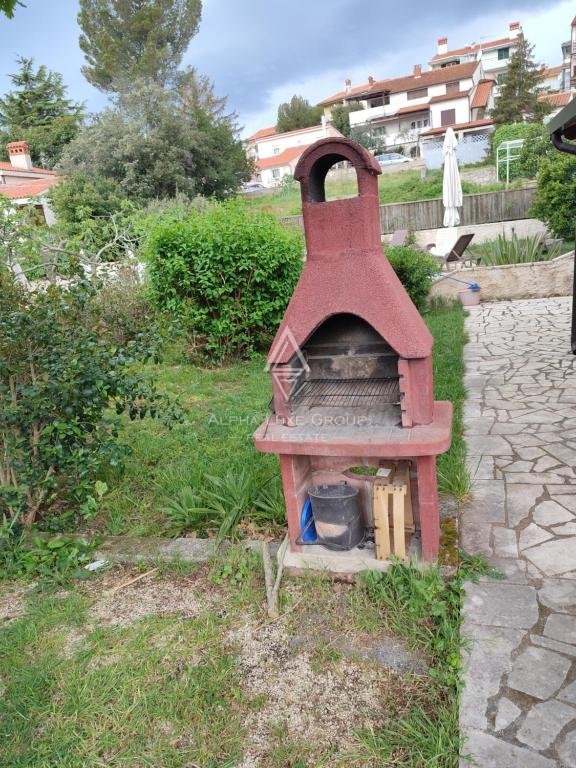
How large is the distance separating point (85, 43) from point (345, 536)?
34651 millimetres

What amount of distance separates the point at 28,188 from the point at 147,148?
7.61 metres

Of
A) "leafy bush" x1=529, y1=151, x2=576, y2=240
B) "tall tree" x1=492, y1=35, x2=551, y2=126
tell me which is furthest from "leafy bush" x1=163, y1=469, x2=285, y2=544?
"tall tree" x1=492, y1=35, x2=551, y2=126

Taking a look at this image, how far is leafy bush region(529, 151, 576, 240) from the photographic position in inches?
422

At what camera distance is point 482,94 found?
1754 inches

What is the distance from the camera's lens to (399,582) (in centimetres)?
264

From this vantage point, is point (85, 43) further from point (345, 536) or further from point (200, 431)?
point (345, 536)

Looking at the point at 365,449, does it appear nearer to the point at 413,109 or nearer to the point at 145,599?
the point at 145,599

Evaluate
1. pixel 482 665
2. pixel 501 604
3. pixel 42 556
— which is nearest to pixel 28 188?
pixel 42 556

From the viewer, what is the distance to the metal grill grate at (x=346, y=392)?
2824 mm

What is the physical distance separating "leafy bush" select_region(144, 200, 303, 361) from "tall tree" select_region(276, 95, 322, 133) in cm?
5261

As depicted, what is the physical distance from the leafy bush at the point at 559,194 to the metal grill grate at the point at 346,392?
1014 cm

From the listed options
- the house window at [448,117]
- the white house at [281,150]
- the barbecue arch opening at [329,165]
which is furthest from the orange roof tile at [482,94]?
the barbecue arch opening at [329,165]

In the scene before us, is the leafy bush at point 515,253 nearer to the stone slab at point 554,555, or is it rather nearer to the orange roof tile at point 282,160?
the stone slab at point 554,555

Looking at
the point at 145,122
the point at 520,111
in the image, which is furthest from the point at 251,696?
the point at 520,111
